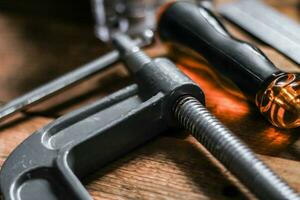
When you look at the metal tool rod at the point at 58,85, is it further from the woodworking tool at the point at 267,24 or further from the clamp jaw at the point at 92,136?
the woodworking tool at the point at 267,24

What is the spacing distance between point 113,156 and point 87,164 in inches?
1.3

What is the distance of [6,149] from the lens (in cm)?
52

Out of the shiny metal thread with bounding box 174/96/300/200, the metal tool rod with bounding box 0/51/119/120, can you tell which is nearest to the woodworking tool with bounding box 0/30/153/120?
the metal tool rod with bounding box 0/51/119/120

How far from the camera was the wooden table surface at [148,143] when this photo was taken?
18.6 inches

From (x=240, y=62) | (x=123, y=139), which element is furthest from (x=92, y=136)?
(x=240, y=62)

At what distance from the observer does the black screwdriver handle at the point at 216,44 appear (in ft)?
1.63

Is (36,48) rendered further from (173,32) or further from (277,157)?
(277,157)

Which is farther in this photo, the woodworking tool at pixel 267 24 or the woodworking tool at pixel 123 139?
the woodworking tool at pixel 267 24

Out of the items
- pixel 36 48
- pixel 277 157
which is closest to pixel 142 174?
pixel 277 157

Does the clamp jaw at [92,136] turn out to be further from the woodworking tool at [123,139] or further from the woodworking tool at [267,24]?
the woodworking tool at [267,24]

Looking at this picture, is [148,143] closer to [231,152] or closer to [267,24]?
[231,152]

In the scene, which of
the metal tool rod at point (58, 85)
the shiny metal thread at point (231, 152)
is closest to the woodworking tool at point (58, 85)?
the metal tool rod at point (58, 85)

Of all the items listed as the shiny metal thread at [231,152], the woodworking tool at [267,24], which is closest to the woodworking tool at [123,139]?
the shiny metal thread at [231,152]

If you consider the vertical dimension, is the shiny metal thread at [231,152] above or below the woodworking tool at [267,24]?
below
